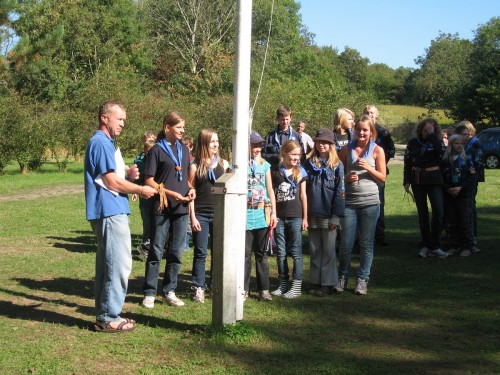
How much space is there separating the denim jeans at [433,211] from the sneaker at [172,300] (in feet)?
14.7

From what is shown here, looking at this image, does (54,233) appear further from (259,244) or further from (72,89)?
(72,89)

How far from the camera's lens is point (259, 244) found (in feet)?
25.0

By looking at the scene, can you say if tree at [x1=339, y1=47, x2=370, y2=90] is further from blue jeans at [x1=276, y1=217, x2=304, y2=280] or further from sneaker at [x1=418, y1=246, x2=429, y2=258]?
blue jeans at [x1=276, y1=217, x2=304, y2=280]

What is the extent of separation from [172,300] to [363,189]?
2.46 metres

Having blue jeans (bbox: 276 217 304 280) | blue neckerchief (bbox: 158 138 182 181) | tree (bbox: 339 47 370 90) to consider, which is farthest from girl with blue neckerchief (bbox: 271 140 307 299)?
tree (bbox: 339 47 370 90)

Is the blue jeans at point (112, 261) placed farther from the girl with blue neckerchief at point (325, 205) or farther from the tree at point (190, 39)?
the tree at point (190, 39)

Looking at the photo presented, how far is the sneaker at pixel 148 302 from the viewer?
7.29 meters

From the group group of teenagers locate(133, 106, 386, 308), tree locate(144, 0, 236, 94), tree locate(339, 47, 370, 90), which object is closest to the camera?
group of teenagers locate(133, 106, 386, 308)

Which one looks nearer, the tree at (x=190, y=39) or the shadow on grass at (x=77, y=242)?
the shadow on grass at (x=77, y=242)

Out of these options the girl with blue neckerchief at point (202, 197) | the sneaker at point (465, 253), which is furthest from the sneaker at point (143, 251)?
the sneaker at point (465, 253)

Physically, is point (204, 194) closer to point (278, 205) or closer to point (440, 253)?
point (278, 205)

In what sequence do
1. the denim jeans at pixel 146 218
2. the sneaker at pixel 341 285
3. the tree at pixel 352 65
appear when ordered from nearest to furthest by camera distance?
1. the sneaker at pixel 341 285
2. the denim jeans at pixel 146 218
3. the tree at pixel 352 65

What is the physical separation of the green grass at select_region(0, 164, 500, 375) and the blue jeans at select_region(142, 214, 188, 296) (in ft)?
0.76

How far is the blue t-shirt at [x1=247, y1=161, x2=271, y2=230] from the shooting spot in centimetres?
750
